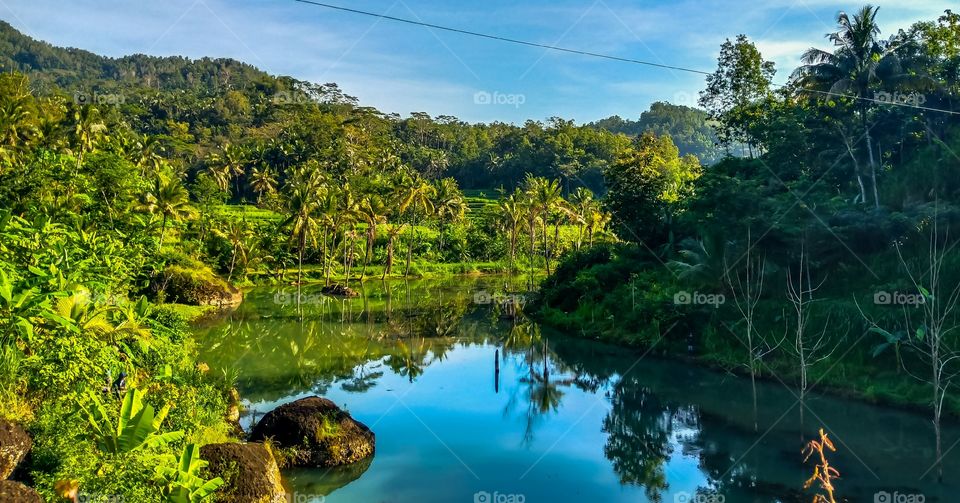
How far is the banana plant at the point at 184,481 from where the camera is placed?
26.8ft

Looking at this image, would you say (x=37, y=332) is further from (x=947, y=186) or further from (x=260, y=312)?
(x=260, y=312)

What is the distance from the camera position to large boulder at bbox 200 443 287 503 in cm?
1073

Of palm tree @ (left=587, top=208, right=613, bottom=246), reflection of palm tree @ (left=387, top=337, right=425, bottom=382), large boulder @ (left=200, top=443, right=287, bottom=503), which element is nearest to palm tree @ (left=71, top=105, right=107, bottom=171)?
reflection of palm tree @ (left=387, top=337, right=425, bottom=382)

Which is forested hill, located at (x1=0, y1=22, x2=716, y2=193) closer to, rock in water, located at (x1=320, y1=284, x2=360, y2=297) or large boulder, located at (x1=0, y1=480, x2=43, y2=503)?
rock in water, located at (x1=320, y1=284, x2=360, y2=297)

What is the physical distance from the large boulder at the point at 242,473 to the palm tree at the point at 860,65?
26.7 m

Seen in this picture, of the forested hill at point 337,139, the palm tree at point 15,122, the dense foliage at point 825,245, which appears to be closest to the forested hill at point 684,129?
the forested hill at point 337,139

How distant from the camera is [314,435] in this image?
14766 mm

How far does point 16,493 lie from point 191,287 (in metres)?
35.4

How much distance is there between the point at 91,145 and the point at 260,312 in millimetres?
16740

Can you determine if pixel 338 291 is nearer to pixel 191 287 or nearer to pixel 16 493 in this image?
pixel 191 287

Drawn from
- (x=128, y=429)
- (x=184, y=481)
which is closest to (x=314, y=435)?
(x=184, y=481)

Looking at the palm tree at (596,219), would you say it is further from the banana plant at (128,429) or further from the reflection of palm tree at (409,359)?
the banana plant at (128,429)

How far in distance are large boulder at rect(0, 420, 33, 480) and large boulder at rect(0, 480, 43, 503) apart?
1.94 ft

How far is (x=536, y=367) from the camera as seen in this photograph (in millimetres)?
27062
